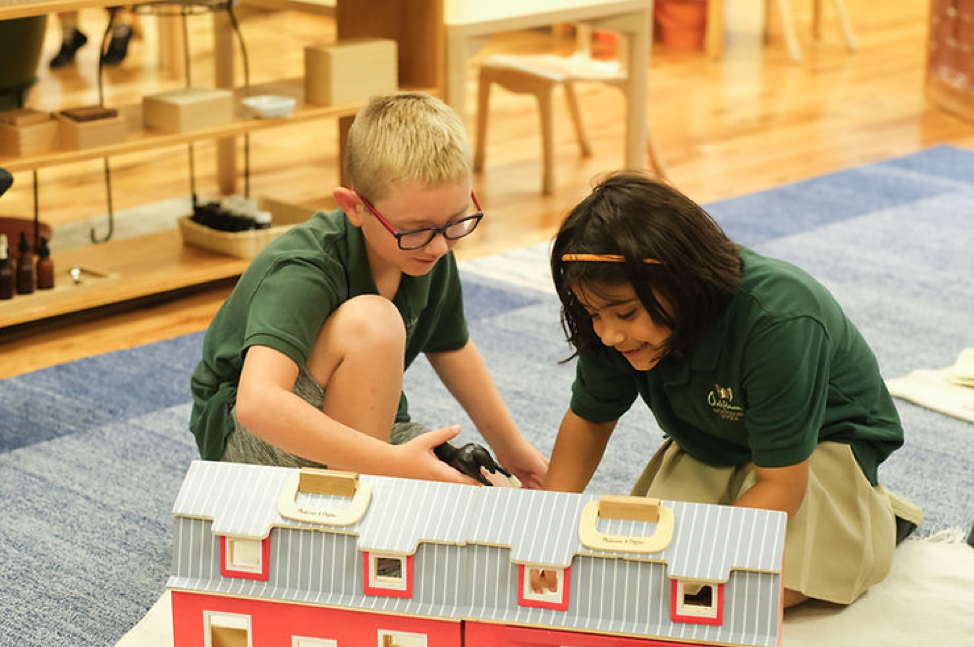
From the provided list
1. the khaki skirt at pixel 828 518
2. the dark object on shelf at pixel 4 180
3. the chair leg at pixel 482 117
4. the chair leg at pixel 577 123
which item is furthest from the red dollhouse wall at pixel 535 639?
the chair leg at pixel 577 123

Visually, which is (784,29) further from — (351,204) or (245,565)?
(245,565)

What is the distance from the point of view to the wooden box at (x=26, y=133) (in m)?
2.61

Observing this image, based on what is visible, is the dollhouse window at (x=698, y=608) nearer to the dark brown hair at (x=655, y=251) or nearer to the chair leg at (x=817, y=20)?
the dark brown hair at (x=655, y=251)

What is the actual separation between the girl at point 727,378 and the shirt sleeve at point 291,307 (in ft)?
0.91

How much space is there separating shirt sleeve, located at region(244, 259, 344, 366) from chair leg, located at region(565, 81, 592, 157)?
104 inches

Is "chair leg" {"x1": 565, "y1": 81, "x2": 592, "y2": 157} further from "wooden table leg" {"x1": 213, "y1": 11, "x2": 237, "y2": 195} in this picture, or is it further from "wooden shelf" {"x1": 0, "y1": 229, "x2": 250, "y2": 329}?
"wooden shelf" {"x1": 0, "y1": 229, "x2": 250, "y2": 329}

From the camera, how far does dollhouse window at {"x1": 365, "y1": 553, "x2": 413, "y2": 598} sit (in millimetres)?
1244

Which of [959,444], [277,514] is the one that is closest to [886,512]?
[959,444]

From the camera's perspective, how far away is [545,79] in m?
3.70

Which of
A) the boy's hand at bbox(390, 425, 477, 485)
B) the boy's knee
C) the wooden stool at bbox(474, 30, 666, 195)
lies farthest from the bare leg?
the wooden stool at bbox(474, 30, 666, 195)

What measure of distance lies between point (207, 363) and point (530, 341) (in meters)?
1.06

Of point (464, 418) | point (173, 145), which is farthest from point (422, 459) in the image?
point (173, 145)

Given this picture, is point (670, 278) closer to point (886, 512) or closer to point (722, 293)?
point (722, 293)

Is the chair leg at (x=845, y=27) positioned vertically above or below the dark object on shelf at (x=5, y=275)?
above
